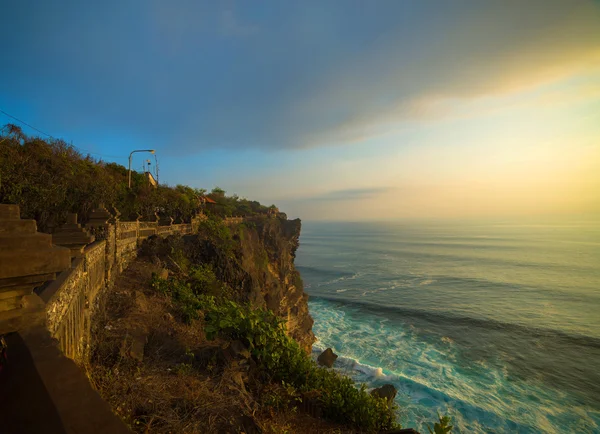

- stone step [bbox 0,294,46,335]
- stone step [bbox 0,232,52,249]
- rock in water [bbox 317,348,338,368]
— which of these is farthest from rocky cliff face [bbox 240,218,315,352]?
stone step [bbox 0,232,52,249]

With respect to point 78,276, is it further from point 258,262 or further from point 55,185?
point 258,262

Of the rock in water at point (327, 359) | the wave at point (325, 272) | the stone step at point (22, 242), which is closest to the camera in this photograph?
the stone step at point (22, 242)

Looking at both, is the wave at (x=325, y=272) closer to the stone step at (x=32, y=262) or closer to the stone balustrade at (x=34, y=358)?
the stone balustrade at (x=34, y=358)

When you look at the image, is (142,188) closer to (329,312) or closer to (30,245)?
(329,312)

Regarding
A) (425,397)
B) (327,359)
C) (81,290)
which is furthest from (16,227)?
(327,359)

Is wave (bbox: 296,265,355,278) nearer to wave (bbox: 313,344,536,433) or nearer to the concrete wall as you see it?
wave (bbox: 313,344,536,433)

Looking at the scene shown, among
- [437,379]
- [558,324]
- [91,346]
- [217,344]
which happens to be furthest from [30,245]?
[558,324]

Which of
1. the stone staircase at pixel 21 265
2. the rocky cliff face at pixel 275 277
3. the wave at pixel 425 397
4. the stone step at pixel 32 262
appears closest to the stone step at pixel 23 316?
the stone staircase at pixel 21 265

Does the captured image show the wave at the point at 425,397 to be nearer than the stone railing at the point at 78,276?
No
